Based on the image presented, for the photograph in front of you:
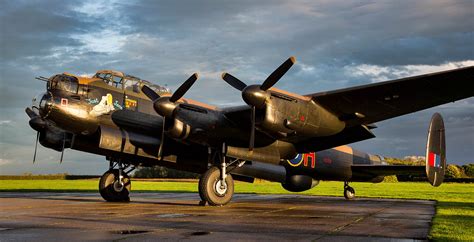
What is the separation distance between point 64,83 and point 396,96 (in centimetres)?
1152

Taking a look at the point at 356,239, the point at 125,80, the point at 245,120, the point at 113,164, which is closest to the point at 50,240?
the point at 356,239

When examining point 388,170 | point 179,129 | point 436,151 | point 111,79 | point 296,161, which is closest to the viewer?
point 179,129

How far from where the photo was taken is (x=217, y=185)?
16.9 m

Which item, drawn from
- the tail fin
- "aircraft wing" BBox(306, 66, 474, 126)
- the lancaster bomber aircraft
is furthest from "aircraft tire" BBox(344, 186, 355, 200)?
"aircraft wing" BBox(306, 66, 474, 126)

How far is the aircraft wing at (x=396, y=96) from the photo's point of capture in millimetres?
14703

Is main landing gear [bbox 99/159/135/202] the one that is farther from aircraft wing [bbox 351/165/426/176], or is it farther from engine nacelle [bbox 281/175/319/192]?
aircraft wing [bbox 351/165/426/176]

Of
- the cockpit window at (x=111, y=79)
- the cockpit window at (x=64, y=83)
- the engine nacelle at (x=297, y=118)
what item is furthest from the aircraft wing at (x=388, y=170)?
the cockpit window at (x=64, y=83)

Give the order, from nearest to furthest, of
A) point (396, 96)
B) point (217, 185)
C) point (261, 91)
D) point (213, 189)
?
point (261, 91)
point (396, 96)
point (213, 189)
point (217, 185)

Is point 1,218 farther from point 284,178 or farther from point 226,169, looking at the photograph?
point 284,178

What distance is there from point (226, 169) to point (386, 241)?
10.2 meters

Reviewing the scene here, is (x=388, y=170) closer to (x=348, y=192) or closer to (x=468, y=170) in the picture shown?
(x=348, y=192)

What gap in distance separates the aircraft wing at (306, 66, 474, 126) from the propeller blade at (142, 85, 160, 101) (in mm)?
5651

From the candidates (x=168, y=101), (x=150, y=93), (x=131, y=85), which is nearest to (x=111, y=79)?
(x=131, y=85)

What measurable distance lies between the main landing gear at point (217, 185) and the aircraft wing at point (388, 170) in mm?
9548
